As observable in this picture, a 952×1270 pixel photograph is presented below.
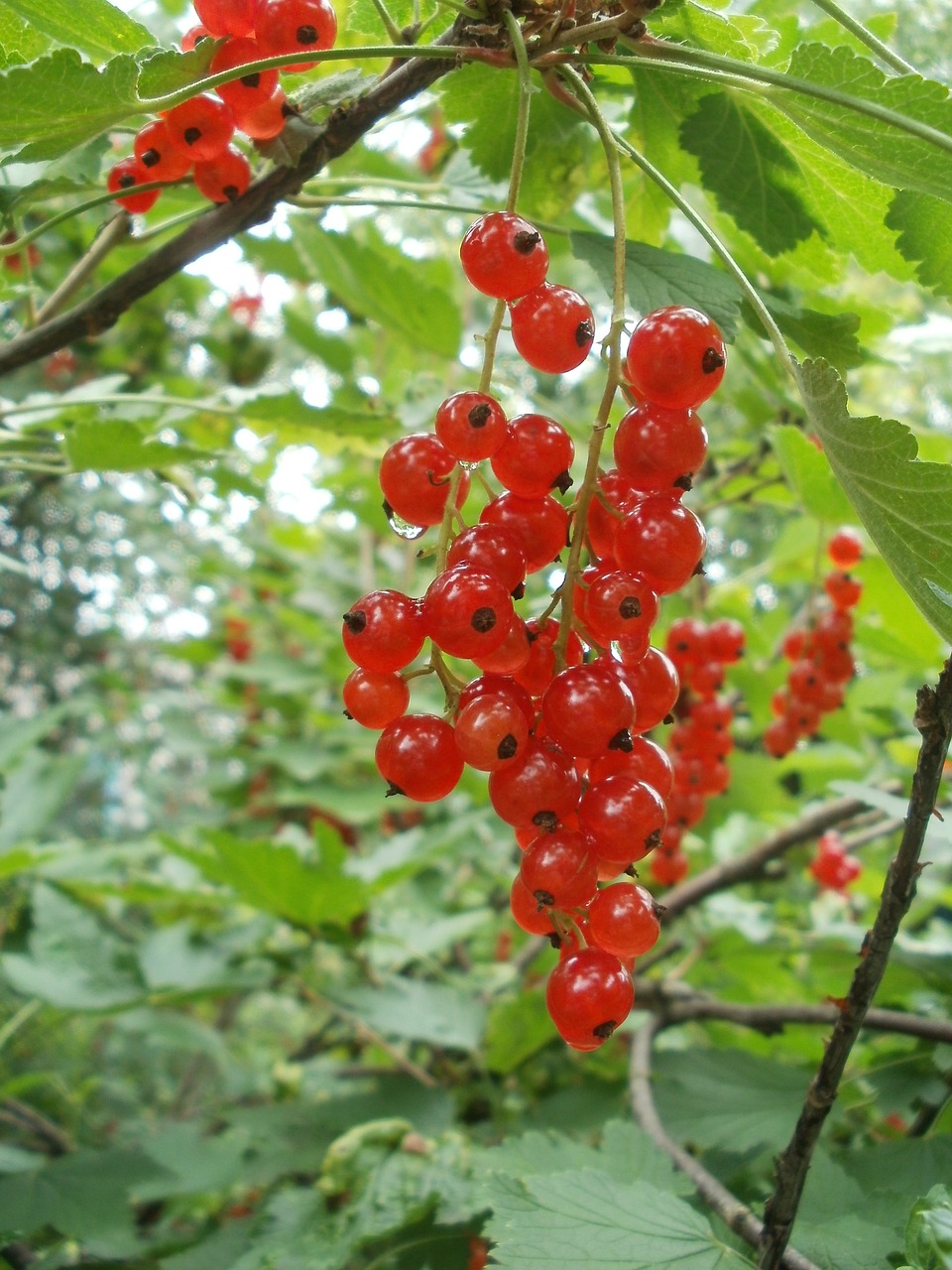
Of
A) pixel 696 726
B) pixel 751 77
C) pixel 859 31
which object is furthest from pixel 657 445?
pixel 696 726

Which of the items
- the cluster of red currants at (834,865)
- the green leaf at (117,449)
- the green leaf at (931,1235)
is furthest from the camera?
the cluster of red currants at (834,865)

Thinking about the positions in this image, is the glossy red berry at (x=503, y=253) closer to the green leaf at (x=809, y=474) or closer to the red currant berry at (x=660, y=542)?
the red currant berry at (x=660, y=542)

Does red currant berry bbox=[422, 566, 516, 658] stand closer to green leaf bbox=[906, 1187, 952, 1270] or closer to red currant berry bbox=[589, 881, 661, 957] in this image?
red currant berry bbox=[589, 881, 661, 957]

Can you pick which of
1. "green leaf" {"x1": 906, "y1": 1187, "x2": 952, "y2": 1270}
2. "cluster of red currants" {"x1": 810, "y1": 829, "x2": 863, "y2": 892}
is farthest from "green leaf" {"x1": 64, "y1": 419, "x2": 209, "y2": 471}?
"cluster of red currants" {"x1": 810, "y1": 829, "x2": 863, "y2": 892}

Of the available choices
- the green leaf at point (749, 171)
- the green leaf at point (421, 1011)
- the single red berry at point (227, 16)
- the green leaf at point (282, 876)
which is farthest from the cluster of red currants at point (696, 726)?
the single red berry at point (227, 16)

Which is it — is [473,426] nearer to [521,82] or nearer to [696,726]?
[521,82]

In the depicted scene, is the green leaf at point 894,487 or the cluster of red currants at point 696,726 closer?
the green leaf at point 894,487
